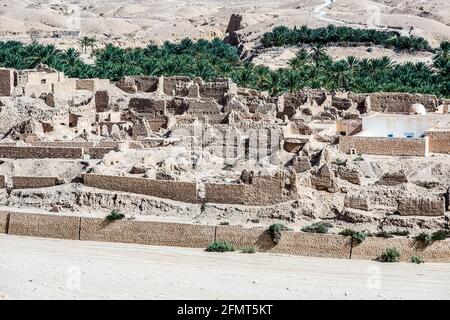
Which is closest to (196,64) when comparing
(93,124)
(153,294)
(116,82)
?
(116,82)

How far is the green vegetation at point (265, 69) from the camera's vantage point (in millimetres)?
55719

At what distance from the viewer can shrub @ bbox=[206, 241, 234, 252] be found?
97.8 ft

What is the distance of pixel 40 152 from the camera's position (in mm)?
37250

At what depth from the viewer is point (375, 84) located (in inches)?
2222

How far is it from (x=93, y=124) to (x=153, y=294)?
18.8 meters

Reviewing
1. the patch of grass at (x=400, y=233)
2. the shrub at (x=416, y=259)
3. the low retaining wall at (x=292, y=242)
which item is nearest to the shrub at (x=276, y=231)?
the low retaining wall at (x=292, y=242)

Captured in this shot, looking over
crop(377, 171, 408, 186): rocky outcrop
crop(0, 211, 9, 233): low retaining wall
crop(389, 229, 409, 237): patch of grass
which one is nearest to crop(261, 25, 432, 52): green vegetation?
crop(377, 171, 408, 186): rocky outcrop

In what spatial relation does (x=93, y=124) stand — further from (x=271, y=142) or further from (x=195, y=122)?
(x=271, y=142)

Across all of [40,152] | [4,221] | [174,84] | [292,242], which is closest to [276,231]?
[292,242]

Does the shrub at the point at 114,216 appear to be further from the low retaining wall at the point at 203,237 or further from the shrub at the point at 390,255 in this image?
the shrub at the point at 390,255

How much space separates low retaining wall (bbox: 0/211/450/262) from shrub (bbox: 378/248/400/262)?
11 cm

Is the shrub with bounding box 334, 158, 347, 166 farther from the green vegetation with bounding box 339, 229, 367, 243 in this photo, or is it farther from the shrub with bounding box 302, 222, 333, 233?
the green vegetation with bounding box 339, 229, 367, 243

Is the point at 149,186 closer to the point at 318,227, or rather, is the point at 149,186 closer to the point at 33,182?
the point at 33,182

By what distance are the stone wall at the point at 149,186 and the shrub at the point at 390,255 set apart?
20.4 feet
